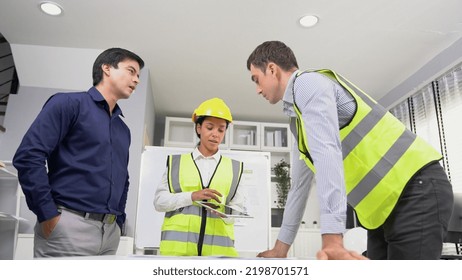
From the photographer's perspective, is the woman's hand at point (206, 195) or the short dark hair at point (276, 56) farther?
the woman's hand at point (206, 195)

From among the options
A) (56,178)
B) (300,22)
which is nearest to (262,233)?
(300,22)

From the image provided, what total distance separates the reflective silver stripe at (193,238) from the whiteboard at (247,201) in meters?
0.54

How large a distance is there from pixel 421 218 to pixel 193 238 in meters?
0.54

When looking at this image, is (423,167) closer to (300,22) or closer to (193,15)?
(300,22)

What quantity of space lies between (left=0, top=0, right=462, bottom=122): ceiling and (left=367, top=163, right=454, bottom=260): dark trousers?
0.55 meters

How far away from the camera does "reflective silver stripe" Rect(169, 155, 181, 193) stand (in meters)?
0.89

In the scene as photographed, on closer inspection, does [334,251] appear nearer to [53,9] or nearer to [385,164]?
[385,164]

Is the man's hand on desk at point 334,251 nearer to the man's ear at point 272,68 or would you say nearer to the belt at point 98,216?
the man's ear at point 272,68

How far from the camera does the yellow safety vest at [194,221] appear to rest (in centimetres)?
84

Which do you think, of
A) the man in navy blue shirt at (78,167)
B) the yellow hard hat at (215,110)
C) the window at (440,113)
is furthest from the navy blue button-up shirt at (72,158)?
the window at (440,113)

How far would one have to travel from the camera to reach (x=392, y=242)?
44cm
